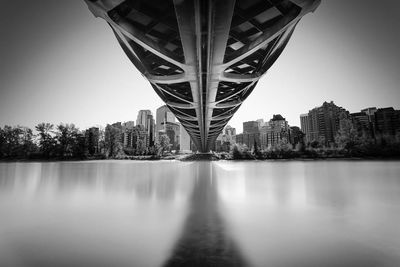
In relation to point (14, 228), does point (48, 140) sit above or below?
above

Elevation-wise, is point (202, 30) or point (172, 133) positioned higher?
point (172, 133)

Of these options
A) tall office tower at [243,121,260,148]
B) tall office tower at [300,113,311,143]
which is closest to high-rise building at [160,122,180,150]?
tall office tower at [243,121,260,148]

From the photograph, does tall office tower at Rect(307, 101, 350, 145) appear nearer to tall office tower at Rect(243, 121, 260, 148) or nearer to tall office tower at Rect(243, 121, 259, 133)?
tall office tower at Rect(243, 121, 260, 148)

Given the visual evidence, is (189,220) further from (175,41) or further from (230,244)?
(175,41)

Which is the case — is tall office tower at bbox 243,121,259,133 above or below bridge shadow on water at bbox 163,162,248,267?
above

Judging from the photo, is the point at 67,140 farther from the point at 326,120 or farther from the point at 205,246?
the point at 326,120

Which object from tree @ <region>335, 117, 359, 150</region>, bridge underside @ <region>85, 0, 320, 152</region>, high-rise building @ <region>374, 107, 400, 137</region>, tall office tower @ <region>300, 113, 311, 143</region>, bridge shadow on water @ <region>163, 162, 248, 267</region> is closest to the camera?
bridge shadow on water @ <region>163, 162, 248, 267</region>

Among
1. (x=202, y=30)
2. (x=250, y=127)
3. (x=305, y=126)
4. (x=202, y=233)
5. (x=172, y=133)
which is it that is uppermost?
(x=250, y=127)

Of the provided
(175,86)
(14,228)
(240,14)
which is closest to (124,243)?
(14,228)

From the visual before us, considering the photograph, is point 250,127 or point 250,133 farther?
point 250,127

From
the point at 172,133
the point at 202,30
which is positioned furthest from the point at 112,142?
the point at 172,133

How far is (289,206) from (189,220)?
2255 mm

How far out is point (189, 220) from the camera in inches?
133

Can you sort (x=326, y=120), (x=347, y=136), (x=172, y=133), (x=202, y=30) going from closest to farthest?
(x=202, y=30)
(x=347, y=136)
(x=326, y=120)
(x=172, y=133)
